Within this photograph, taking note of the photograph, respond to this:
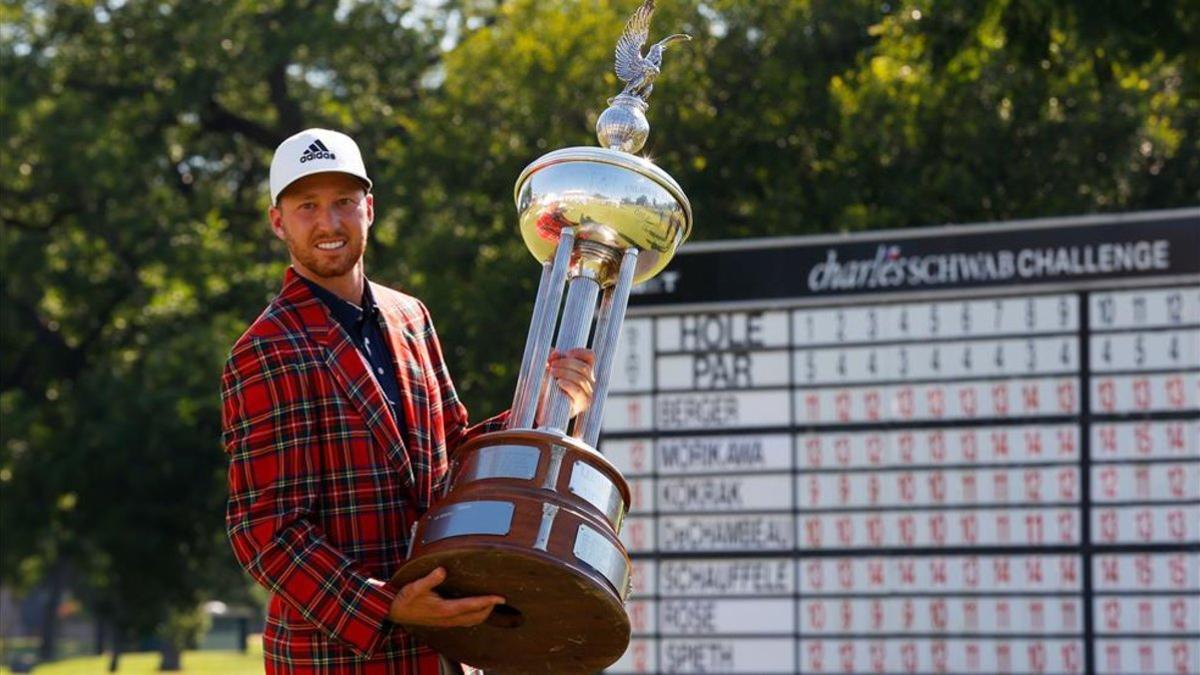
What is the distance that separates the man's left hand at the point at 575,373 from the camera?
167 inches

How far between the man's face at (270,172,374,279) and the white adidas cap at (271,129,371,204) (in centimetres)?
2

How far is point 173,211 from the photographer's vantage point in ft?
77.9

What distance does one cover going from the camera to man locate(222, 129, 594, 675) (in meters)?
4.18

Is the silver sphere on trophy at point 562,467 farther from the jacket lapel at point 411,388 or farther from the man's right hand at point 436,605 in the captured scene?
the jacket lapel at point 411,388

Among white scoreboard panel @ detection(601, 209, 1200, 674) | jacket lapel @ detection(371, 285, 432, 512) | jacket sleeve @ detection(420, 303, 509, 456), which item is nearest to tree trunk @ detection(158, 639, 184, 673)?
white scoreboard panel @ detection(601, 209, 1200, 674)

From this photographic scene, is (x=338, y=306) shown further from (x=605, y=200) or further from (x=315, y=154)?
(x=605, y=200)

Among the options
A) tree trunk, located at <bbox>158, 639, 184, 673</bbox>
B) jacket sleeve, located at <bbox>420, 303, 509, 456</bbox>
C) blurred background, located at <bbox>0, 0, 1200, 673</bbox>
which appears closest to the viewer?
jacket sleeve, located at <bbox>420, 303, 509, 456</bbox>

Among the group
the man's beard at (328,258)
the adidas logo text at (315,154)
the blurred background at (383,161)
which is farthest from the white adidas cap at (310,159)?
the blurred background at (383,161)

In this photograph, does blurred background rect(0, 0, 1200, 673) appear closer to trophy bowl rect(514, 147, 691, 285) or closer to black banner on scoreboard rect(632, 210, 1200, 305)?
black banner on scoreboard rect(632, 210, 1200, 305)

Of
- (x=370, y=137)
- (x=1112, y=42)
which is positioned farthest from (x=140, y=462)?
(x=1112, y=42)

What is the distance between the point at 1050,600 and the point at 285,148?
27.2ft

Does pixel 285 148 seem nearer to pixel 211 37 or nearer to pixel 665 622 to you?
pixel 665 622

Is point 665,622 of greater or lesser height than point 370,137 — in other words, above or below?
below

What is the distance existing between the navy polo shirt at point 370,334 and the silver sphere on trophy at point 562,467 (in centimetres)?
21
